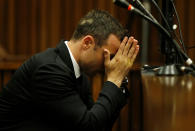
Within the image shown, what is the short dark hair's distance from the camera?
3.86ft

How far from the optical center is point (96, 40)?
1.17m

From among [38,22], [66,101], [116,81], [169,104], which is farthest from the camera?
[38,22]

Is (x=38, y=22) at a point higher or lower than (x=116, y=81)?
higher

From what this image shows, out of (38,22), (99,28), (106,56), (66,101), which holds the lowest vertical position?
(66,101)

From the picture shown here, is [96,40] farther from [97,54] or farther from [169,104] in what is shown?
[169,104]

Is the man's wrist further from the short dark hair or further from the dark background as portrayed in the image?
the dark background

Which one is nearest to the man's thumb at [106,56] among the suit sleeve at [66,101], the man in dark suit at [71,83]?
the man in dark suit at [71,83]

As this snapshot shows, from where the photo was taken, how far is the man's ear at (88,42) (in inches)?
45.7

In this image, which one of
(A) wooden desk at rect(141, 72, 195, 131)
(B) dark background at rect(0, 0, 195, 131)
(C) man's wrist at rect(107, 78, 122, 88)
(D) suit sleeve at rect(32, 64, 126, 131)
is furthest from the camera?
(B) dark background at rect(0, 0, 195, 131)

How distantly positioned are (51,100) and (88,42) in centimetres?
29

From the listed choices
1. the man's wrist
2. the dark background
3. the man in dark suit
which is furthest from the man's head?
the dark background

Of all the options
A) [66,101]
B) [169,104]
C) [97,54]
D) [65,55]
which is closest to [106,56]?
[97,54]

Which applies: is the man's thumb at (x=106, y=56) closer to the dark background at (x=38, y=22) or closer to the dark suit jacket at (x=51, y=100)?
the dark suit jacket at (x=51, y=100)

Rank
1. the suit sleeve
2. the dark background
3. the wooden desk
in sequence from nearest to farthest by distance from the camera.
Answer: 1. the wooden desk
2. the suit sleeve
3. the dark background
